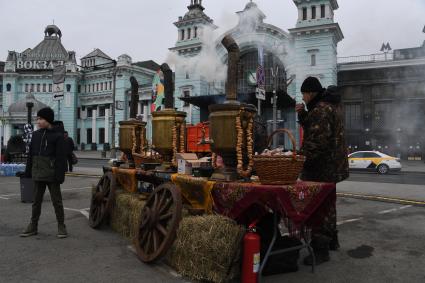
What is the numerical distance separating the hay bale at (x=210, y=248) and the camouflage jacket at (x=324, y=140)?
1.28 metres

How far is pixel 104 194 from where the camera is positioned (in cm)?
589

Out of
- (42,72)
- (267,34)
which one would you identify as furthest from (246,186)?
(42,72)

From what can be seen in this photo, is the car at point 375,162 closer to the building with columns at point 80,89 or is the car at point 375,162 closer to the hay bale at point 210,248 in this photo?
the hay bale at point 210,248

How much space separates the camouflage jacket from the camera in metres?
4.07

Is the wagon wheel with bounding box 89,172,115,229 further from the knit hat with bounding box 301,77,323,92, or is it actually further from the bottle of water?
the bottle of water

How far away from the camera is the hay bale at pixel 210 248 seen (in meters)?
3.40

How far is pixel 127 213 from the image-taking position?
17.1 feet

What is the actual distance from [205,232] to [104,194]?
294 centimetres

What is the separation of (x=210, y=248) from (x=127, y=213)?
7.03 ft

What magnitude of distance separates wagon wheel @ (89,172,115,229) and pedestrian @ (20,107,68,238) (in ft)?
1.93

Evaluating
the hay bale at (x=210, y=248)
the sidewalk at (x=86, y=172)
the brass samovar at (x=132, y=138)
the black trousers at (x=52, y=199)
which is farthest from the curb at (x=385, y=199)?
the sidewalk at (x=86, y=172)

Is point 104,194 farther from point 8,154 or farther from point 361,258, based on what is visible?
point 8,154

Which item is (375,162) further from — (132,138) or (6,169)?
(6,169)

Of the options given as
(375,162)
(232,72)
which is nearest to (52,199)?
(232,72)
